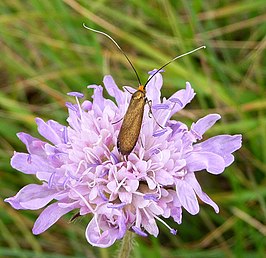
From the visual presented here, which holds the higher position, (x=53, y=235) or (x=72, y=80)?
(x=72, y=80)

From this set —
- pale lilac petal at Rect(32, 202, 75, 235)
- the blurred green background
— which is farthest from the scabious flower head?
the blurred green background

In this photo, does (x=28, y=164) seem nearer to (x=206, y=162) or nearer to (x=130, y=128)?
(x=130, y=128)

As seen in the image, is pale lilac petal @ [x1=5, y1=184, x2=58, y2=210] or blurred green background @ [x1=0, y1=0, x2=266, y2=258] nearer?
pale lilac petal @ [x1=5, y1=184, x2=58, y2=210]

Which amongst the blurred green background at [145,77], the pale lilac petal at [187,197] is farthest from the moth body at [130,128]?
the blurred green background at [145,77]

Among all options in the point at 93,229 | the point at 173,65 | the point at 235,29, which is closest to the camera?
the point at 93,229

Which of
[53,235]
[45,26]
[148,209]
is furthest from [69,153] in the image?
[45,26]

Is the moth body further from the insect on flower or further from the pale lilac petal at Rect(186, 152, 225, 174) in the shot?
the pale lilac petal at Rect(186, 152, 225, 174)

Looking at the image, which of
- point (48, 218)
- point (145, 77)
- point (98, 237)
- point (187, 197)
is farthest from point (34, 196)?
point (145, 77)

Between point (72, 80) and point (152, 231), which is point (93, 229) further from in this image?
point (72, 80)
